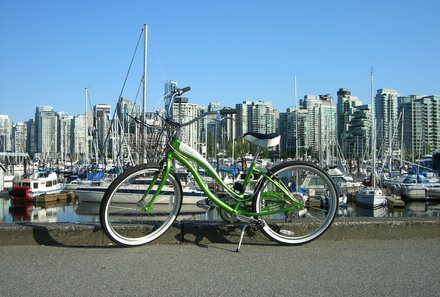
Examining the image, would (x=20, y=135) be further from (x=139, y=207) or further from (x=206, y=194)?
(x=206, y=194)

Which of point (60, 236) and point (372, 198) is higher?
point (60, 236)

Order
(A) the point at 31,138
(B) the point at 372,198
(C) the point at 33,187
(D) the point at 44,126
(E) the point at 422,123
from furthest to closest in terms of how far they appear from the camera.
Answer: (A) the point at 31,138
(D) the point at 44,126
(E) the point at 422,123
(C) the point at 33,187
(B) the point at 372,198

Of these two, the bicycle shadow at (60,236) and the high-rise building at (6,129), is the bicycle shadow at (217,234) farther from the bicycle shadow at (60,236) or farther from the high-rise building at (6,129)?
the high-rise building at (6,129)

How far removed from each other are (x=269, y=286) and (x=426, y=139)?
9466cm

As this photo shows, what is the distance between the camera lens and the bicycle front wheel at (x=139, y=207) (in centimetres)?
461

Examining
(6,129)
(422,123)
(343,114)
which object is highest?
(343,114)

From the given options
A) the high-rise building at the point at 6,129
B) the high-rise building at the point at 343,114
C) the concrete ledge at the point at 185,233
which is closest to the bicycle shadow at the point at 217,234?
the concrete ledge at the point at 185,233

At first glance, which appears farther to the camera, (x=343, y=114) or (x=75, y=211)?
(x=343, y=114)

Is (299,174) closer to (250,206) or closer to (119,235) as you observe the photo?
(250,206)

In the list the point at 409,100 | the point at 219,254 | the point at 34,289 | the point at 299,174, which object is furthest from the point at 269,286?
the point at 409,100

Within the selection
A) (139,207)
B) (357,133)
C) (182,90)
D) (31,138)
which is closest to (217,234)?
(139,207)

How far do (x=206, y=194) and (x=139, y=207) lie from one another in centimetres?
74

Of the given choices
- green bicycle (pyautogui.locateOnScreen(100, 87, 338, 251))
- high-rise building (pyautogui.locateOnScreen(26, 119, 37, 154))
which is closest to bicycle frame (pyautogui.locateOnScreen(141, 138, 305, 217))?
green bicycle (pyautogui.locateOnScreen(100, 87, 338, 251))

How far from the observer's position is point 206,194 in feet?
16.0
